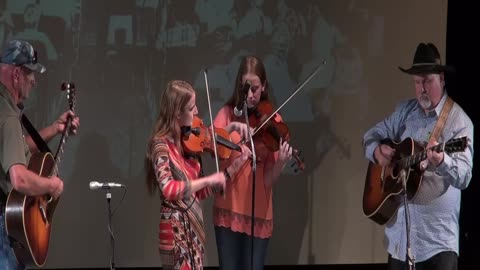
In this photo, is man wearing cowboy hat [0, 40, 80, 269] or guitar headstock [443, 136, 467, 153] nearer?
man wearing cowboy hat [0, 40, 80, 269]

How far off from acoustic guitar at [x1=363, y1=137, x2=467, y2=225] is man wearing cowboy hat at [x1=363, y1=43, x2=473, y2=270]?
0.03 m

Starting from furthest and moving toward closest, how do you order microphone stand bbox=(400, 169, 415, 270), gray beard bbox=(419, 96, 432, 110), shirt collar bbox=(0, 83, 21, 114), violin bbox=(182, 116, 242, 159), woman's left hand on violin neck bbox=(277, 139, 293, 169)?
woman's left hand on violin neck bbox=(277, 139, 293, 169) → gray beard bbox=(419, 96, 432, 110) → microphone stand bbox=(400, 169, 415, 270) → violin bbox=(182, 116, 242, 159) → shirt collar bbox=(0, 83, 21, 114)

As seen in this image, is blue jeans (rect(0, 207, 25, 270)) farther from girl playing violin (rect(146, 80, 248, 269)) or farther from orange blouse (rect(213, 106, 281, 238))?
orange blouse (rect(213, 106, 281, 238))

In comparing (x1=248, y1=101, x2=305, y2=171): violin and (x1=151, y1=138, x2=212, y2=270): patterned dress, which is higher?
(x1=248, y1=101, x2=305, y2=171): violin

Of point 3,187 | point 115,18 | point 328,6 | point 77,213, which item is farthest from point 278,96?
point 3,187

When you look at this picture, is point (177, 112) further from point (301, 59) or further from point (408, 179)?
point (301, 59)

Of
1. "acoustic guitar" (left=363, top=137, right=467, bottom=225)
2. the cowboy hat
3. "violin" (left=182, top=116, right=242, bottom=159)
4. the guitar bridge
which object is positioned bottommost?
the guitar bridge

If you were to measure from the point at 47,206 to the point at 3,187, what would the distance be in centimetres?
44

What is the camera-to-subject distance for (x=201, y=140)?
3.59 m

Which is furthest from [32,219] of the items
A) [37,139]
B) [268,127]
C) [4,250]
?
[268,127]

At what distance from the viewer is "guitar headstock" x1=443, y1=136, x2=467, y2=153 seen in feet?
11.6

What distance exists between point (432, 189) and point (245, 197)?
1.03 m

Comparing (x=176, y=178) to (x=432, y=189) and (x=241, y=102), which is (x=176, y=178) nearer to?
(x=241, y=102)

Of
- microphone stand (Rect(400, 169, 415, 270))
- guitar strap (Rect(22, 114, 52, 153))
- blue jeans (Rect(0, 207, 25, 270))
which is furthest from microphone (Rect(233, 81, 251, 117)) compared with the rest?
blue jeans (Rect(0, 207, 25, 270))
